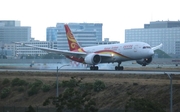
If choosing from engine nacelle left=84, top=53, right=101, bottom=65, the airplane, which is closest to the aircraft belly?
the airplane

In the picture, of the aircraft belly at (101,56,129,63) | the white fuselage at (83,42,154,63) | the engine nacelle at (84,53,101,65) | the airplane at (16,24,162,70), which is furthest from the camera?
the engine nacelle at (84,53,101,65)

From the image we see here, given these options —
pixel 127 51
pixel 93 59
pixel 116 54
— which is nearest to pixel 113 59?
pixel 116 54

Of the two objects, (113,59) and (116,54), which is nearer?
(116,54)

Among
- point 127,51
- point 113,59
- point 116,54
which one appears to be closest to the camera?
point 127,51

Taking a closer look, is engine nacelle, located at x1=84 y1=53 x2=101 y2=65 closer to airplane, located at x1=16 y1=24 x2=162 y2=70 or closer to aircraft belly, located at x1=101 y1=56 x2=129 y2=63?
airplane, located at x1=16 y1=24 x2=162 y2=70

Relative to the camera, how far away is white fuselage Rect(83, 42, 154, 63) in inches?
3600

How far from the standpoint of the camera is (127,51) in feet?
306

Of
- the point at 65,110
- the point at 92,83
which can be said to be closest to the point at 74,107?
the point at 65,110

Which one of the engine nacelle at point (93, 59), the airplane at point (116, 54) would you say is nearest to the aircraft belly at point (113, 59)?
the airplane at point (116, 54)

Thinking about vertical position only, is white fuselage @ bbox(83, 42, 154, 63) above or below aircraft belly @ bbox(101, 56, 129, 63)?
above

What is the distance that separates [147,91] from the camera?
61.2m

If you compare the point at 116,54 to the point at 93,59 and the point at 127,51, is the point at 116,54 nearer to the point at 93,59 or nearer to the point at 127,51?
the point at 127,51

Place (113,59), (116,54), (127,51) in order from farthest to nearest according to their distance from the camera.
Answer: (113,59)
(116,54)
(127,51)

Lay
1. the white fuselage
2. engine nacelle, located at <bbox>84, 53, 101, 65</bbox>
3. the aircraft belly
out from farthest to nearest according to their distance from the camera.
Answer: engine nacelle, located at <bbox>84, 53, 101, 65</bbox>, the aircraft belly, the white fuselage
